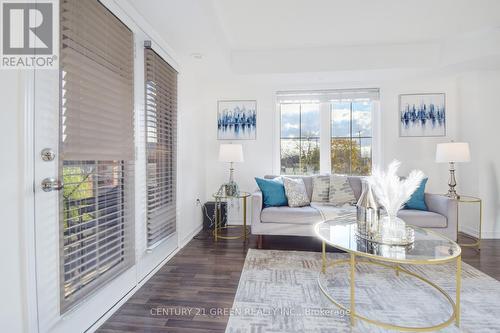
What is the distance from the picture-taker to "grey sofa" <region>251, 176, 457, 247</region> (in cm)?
277

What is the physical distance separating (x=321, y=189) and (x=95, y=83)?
2863mm

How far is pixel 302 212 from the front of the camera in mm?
2969

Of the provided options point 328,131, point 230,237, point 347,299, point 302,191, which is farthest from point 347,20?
point 230,237

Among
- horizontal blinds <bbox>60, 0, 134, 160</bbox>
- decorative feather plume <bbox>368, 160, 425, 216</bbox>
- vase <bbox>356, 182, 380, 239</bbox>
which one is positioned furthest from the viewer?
vase <bbox>356, 182, 380, 239</bbox>

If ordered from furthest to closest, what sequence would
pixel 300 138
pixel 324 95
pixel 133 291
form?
pixel 300 138
pixel 324 95
pixel 133 291

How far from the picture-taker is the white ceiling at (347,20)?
2336mm

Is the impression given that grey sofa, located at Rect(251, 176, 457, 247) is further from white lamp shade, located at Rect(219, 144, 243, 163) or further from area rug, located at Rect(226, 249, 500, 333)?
white lamp shade, located at Rect(219, 144, 243, 163)

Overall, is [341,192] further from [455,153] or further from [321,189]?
[455,153]

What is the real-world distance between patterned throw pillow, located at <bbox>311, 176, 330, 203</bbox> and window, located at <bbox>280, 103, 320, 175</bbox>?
18.5 inches

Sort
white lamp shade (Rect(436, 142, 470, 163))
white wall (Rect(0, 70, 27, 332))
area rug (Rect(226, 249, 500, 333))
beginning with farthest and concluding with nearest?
white lamp shade (Rect(436, 142, 470, 163)), area rug (Rect(226, 249, 500, 333)), white wall (Rect(0, 70, 27, 332))

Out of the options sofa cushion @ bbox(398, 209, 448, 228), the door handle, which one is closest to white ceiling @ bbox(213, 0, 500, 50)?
the door handle

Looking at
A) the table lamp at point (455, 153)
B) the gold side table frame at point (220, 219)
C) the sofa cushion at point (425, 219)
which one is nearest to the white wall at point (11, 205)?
the gold side table frame at point (220, 219)

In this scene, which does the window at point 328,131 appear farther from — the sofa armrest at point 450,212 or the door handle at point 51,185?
the door handle at point 51,185

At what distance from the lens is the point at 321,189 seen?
3.47 m
